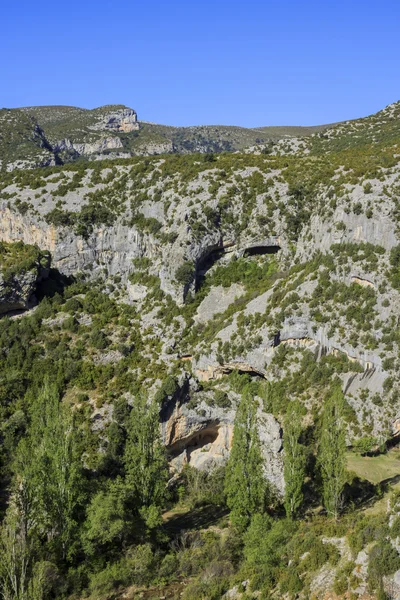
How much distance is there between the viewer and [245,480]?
38.7 meters

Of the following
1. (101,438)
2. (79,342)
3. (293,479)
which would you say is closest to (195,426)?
(101,438)

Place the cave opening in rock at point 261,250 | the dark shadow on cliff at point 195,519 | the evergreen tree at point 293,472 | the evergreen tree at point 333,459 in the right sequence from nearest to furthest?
the evergreen tree at point 333,459 < the evergreen tree at point 293,472 < the dark shadow on cliff at point 195,519 < the cave opening in rock at point 261,250

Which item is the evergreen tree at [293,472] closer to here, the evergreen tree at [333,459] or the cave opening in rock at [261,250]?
the evergreen tree at [333,459]

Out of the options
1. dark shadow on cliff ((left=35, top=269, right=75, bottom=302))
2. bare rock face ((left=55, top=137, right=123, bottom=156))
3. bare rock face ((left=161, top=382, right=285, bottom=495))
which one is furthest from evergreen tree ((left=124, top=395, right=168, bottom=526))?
bare rock face ((left=55, top=137, right=123, bottom=156))

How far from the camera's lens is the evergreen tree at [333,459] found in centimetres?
3816

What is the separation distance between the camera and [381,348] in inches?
1842

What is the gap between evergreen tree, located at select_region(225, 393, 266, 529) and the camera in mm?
38656

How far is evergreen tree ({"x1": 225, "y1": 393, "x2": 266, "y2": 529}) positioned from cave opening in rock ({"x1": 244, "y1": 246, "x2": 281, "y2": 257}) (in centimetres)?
2936

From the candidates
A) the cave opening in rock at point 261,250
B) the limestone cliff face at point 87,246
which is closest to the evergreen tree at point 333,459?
the cave opening in rock at point 261,250

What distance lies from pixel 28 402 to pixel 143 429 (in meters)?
16.3

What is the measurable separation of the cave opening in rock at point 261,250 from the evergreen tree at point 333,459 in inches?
1118

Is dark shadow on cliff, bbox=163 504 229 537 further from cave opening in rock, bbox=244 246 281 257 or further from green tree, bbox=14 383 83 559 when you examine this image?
cave opening in rock, bbox=244 246 281 257

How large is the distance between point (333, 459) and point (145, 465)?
49.2 feet

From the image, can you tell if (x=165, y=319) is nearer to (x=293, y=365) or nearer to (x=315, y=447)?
(x=293, y=365)
